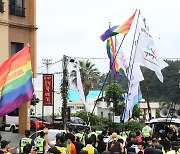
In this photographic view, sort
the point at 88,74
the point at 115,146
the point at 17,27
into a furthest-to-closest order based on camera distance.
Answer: the point at 88,74 < the point at 17,27 < the point at 115,146

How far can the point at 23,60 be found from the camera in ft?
36.8

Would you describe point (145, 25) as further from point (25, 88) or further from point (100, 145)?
point (25, 88)

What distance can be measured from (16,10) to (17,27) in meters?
1.18

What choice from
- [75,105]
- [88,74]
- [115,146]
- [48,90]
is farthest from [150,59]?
[75,105]

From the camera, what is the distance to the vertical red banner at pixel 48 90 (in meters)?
30.4

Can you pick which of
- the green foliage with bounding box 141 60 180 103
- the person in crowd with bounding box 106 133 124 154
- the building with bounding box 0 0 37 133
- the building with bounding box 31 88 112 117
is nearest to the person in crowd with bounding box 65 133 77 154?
the person in crowd with bounding box 106 133 124 154

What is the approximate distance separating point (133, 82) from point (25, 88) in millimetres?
8491

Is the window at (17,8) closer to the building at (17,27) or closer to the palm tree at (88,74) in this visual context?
the building at (17,27)

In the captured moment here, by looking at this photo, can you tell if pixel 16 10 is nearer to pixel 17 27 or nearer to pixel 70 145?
pixel 17 27

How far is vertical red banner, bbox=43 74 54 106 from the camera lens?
30.4 metres

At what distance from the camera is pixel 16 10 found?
3238 centimetres

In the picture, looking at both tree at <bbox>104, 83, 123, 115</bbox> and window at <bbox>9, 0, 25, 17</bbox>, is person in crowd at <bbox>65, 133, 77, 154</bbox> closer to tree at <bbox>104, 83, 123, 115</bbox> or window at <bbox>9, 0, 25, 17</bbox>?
window at <bbox>9, 0, 25, 17</bbox>

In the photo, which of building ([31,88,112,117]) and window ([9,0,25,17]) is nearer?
window ([9,0,25,17])

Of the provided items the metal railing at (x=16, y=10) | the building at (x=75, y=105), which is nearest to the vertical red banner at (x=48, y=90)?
the metal railing at (x=16, y=10)
